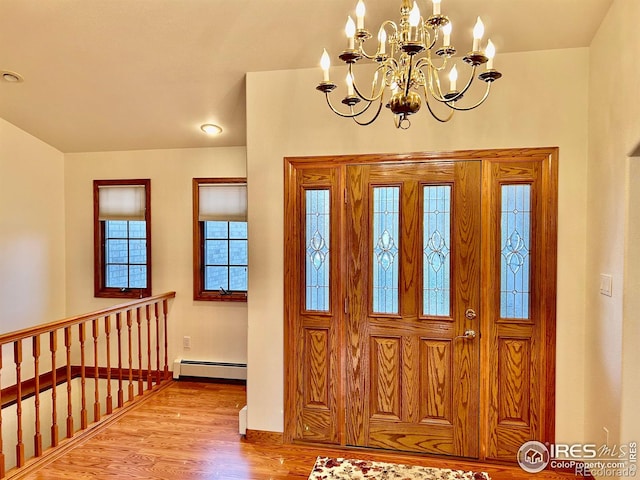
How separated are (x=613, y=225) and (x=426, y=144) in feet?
3.93

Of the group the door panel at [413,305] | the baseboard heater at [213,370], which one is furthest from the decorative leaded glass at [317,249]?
the baseboard heater at [213,370]

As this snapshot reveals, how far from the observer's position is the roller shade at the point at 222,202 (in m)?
4.32

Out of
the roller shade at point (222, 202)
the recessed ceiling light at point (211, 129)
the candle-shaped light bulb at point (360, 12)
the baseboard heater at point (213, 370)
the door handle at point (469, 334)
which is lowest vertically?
the baseboard heater at point (213, 370)

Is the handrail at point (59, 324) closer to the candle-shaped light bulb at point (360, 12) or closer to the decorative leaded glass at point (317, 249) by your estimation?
the decorative leaded glass at point (317, 249)

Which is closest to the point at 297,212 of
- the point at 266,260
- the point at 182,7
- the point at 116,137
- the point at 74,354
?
the point at 266,260

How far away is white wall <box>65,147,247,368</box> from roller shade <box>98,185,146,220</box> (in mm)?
122

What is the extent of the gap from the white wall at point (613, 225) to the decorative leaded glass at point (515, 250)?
36 cm

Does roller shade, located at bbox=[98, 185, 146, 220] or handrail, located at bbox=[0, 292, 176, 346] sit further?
roller shade, located at bbox=[98, 185, 146, 220]

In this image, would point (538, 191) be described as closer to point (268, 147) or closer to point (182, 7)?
point (268, 147)

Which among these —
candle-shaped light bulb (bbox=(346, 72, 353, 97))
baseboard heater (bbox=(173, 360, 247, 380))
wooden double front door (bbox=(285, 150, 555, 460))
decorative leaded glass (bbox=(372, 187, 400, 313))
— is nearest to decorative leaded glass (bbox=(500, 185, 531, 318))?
wooden double front door (bbox=(285, 150, 555, 460))

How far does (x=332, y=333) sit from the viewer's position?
301 cm

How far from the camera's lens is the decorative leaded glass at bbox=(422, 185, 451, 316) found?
112 inches

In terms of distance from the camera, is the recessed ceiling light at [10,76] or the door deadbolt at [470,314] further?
the recessed ceiling light at [10,76]

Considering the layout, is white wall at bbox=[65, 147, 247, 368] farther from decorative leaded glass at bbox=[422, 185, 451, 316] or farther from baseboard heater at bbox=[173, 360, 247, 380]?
decorative leaded glass at bbox=[422, 185, 451, 316]
